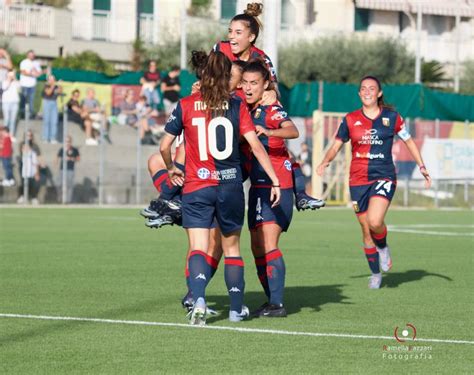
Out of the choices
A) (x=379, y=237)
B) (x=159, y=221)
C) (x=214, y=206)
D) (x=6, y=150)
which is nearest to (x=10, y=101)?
(x=6, y=150)

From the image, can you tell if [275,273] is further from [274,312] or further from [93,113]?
[93,113]

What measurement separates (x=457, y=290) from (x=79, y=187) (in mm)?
20667

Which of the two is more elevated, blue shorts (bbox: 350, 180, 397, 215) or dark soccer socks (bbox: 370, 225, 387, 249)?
blue shorts (bbox: 350, 180, 397, 215)

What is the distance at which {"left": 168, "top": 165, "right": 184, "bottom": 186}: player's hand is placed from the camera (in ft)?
31.8

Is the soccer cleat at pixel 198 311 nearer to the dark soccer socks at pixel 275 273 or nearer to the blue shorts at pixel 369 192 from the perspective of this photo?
the dark soccer socks at pixel 275 273

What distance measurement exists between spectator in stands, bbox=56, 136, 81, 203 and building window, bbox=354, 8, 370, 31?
33.9 m

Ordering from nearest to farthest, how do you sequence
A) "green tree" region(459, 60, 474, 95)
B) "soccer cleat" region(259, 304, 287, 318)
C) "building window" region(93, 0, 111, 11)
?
1. "soccer cleat" region(259, 304, 287, 318)
2. "building window" region(93, 0, 111, 11)
3. "green tree" region(459, 60, 474, 95)

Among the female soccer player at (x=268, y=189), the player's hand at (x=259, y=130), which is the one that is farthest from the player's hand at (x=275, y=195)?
the female soccer player at (x=268, y=189)

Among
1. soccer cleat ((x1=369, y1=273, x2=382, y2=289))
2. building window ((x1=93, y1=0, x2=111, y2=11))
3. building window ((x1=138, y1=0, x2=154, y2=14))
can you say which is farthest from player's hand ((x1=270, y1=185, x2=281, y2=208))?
building window ((x1=138, y1=0, x2=154, y2=14))

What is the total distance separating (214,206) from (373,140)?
420cm

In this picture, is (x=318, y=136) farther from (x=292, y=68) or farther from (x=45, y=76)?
(x=292, y=68)

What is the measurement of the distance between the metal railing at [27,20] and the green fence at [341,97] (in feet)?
48.0

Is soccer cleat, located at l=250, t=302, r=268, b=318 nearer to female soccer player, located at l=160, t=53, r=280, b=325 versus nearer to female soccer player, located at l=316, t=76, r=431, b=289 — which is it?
female soccer player, located at l=160, t=53, r=280, b=325

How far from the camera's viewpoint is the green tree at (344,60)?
56812 mm
